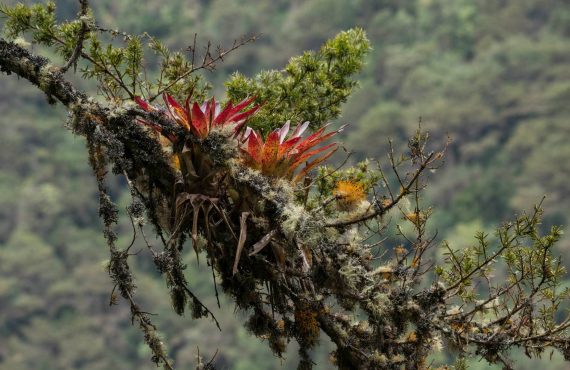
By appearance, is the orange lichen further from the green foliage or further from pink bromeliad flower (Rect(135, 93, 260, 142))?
the green foliage

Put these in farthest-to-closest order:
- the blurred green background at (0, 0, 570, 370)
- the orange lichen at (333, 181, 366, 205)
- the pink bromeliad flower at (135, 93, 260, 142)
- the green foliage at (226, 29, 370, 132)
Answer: the blurred green background at (0, 0, 570, 370)
the green foliage at (226, 29, 370, 132)
the orange lichen at (333, 181, 366, 205)
the pink bromeliad flower at (135, 93, 260, 142)

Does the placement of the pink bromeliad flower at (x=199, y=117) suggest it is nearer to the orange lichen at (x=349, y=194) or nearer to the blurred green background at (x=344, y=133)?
the orange lichen at (x=349, y=194)

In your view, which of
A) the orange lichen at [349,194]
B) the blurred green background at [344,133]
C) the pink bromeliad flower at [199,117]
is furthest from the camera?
the blurred green background at [344,133]

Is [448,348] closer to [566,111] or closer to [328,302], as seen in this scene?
[328,302]

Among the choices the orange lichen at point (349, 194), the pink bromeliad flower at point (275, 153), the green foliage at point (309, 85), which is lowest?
the orange lichen at point (349, 194)

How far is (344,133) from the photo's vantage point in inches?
1655

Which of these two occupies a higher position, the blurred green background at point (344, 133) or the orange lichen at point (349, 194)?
the blurred green background at point (344, 133)

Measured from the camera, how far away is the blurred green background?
46719 millimetres

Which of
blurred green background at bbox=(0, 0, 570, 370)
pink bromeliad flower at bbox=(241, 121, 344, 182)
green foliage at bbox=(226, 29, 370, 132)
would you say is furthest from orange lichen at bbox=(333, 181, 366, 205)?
blurred green background at bbox=(0, 0, 570, 370)

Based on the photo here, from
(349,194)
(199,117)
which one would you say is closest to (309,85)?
(349,194)

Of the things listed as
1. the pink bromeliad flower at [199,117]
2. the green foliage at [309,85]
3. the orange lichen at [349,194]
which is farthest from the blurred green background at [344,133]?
the pink bromeliad flower at [199,117]

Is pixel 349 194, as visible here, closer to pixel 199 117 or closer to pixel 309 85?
pixel 199 117

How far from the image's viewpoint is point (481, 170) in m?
51.3

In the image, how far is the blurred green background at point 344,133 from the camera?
46.7 meters
